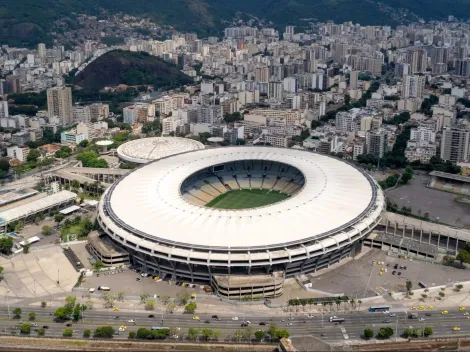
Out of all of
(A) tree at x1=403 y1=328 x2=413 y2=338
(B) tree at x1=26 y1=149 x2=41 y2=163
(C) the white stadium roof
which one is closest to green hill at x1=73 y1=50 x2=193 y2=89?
(B) tree at x1=26 y1=149 x2=41 y2=163

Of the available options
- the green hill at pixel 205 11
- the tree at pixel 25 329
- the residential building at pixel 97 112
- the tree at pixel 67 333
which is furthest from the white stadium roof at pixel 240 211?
the green hill at pixel 205 11

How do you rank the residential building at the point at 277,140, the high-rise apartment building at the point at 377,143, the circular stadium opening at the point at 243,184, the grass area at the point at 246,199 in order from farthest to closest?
the residential building at the point at 277,140 < the high-rise apartment building at the point at 377,143 < the circular stadium opening at the point at 243,184 < the grass area at the point at 246,199

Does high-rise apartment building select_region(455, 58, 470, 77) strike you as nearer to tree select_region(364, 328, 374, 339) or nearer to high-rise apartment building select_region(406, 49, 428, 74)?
high-rise apartment building select_region(406, 49, 428, 74)

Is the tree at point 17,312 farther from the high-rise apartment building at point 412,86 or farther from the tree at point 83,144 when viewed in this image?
the high-rise apartment building at point 412,86

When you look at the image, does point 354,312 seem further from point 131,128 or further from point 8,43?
point 8,43

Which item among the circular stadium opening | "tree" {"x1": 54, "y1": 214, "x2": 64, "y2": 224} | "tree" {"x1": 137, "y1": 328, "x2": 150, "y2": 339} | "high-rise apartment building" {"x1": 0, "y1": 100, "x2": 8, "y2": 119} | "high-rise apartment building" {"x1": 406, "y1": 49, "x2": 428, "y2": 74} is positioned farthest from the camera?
"high-rise apartment building" {"x1": 406, "y1": 49, "x2": 428, "y2": 74}

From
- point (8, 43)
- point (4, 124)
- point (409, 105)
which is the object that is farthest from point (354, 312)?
point (8, 43)
